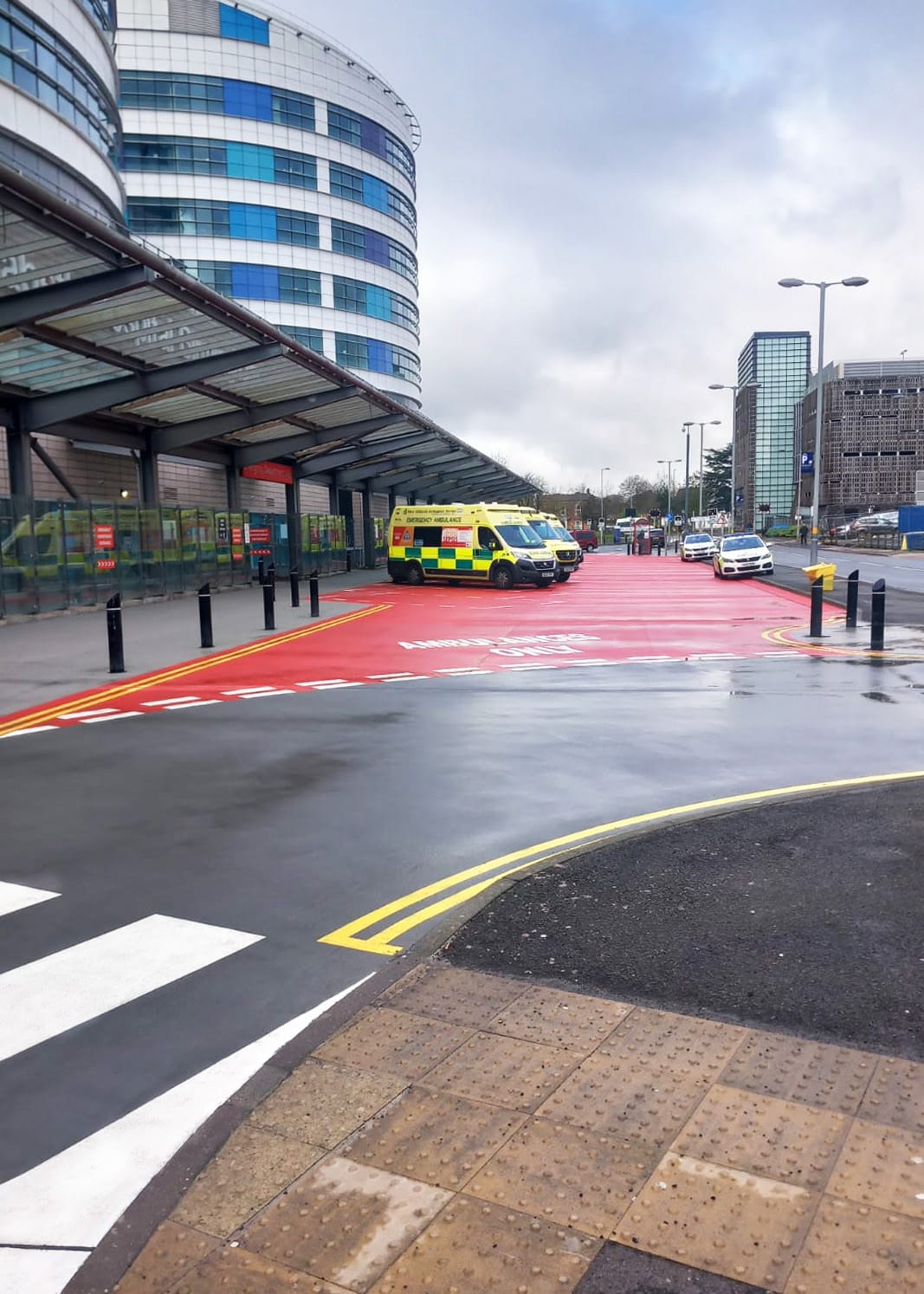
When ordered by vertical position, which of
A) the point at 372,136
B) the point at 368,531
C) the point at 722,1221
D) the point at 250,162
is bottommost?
the point at 722,1221

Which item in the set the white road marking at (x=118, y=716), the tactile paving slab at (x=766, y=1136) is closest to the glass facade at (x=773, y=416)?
the white road marking at (x=118, y=716)

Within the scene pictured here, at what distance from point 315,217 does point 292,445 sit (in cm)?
2692

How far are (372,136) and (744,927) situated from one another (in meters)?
63.3

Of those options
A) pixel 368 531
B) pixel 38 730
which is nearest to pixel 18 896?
pixel 38 730

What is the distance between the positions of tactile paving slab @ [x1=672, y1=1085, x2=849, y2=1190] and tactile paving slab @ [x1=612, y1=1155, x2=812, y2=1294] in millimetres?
65

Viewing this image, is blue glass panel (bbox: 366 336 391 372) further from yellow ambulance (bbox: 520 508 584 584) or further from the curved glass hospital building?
yellow ambulance (bbox: 520 508 584 584)

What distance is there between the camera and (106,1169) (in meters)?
3.23

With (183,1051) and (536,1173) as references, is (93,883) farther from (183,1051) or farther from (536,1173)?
(536,1173)

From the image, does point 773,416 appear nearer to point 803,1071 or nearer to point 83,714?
point 83,714

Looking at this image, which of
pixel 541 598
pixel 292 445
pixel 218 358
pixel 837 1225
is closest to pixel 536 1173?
pixel 837 1225

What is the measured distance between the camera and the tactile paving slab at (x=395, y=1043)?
3779 millimetres

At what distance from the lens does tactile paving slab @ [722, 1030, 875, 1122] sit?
3475 millimetres

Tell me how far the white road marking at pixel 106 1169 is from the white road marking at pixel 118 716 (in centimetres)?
792

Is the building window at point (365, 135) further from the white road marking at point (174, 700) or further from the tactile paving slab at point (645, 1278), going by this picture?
the tactile paving slab at point (645, 1278)
